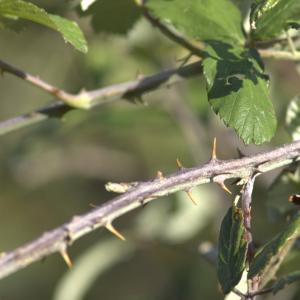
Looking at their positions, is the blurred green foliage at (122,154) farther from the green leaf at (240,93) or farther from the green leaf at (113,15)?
the green leaf at (240,93)

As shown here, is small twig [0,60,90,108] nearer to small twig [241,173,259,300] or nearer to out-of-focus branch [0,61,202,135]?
out-of-focus branch [0,61,202,135]

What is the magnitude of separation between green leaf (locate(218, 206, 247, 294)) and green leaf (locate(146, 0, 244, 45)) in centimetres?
42

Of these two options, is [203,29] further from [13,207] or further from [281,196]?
[13,207]

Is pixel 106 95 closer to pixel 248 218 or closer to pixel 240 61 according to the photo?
pixel 240 61

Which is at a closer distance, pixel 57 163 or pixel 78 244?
pixel 57 163

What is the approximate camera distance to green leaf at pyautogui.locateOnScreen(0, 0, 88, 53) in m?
1.44

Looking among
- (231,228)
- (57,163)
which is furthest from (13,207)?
(231,228)

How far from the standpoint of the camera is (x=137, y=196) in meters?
1.28

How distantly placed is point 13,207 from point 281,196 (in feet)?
12.9

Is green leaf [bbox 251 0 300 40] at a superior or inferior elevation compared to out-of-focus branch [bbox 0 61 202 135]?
inferior

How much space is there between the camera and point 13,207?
549cm

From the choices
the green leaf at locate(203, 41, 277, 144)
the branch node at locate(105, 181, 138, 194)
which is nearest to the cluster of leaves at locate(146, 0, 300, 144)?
the green leaf at locate(203, 41, 277, 144)

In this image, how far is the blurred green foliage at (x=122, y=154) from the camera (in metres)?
3.08

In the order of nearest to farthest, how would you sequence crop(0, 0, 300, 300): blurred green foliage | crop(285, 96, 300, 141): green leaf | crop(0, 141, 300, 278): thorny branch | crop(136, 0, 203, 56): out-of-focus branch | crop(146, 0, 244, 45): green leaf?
crop(0, 141, 300, 278): thorny branch
crop(146, 0, 244, 45): green leaf
crop(285, 96, 300, 141): green leaf
crop(136, 0, 203, 56): out-of-focus branch
crop(0, 0, 300, 300): blurred green foliage
